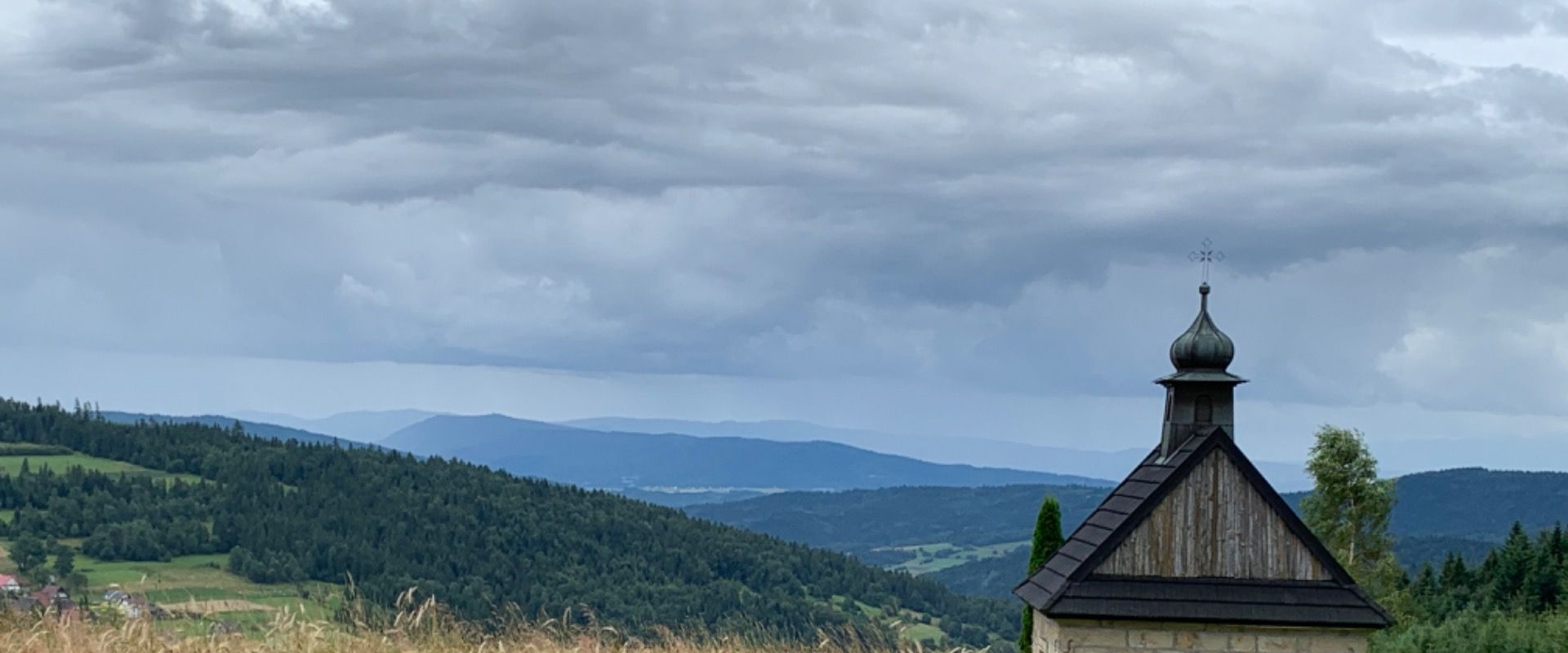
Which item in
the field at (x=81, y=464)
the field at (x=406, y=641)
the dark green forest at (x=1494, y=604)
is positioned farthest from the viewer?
the field at (x=81, y=464)

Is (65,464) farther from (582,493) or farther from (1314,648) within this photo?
(1314,648)

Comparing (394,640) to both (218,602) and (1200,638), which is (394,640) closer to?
(218,602)

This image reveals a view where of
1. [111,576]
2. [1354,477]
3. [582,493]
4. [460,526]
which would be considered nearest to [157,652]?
[1354,477]

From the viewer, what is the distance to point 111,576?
10531 cm

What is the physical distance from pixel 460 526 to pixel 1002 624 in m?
56.0

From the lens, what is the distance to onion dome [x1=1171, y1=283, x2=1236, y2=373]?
1936 centimetres

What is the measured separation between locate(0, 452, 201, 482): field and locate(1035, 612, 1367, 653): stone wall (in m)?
160

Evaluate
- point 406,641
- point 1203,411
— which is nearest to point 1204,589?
point 1203,411

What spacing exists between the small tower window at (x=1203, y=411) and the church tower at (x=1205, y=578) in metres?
0.45

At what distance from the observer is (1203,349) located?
A: 19.4 metres

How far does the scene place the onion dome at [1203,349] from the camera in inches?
762

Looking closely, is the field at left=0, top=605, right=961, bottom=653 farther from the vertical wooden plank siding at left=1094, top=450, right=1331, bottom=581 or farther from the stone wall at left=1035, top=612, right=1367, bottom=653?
the vertical wooden plank siding at left=1094, top=450, right=1331, bottom=581

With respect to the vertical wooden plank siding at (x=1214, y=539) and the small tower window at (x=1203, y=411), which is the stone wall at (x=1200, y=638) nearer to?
the vertical wooden plank siding at (x=1214, y=539)

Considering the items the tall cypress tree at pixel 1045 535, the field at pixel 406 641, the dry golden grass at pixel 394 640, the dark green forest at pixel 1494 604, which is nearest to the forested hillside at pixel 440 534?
the dark green forest at pixel 1494 604
